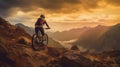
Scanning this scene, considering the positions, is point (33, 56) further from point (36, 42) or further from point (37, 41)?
point (37, 41)

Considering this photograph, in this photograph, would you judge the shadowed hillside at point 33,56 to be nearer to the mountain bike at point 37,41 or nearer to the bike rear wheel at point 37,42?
the bike rear wheel at point 37,42

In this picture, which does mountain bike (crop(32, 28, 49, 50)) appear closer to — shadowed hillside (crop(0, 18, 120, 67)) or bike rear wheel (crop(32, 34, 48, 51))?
bike rear wheel (crop(32, 34, 48, 51))

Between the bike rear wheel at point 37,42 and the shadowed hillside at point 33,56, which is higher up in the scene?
the bike rear wheel at point 37,42

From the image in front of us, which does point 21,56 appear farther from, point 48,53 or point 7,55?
point 48,53

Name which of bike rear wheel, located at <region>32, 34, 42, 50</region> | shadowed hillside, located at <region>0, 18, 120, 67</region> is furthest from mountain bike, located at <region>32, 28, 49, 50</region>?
shadowed hillside, located at <region>0, 18, 120, 67</region>

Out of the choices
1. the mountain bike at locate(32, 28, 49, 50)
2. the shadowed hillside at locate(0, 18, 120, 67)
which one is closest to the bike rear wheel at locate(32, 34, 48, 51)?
the mountain bike at locate(32, 28, 49, 50)

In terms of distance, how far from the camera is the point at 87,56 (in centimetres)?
4297

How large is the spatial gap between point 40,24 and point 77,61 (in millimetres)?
10555

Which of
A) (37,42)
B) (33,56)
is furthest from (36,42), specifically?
(33,56)

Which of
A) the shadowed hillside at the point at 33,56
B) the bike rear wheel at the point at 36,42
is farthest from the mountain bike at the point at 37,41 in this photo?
the shadowed hillside at the point at 33,56

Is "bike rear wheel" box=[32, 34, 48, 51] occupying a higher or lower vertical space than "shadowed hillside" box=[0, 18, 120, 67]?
higher

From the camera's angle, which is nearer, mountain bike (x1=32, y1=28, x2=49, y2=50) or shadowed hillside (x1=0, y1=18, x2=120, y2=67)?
mountain bike (x1=32, y1=28, x2=49, y2=50)

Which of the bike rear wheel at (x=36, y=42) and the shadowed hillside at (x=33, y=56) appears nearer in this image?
the bike rear wheel at (x=36, y=42)

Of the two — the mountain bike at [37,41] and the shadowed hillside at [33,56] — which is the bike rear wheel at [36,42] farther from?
the shadowed hillside at [33,56]
